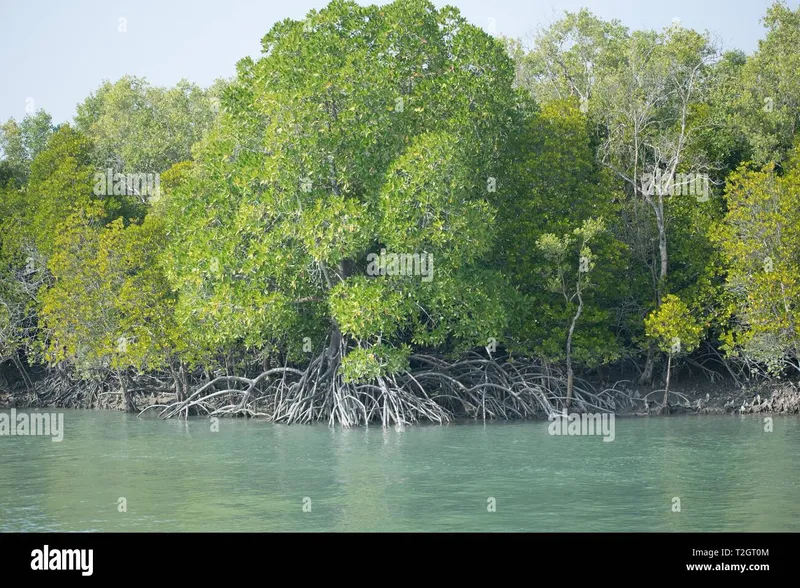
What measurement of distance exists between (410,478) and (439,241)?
6.72m

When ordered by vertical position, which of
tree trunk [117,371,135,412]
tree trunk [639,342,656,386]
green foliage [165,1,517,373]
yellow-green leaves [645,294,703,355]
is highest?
green foliage [165,1,517,373]

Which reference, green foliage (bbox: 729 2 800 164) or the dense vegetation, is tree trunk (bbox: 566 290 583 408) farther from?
green foliage (bbox: 729 2 800 164)

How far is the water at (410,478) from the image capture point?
14156 millimetres

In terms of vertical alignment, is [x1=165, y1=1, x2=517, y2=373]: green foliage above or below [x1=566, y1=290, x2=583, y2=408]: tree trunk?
above

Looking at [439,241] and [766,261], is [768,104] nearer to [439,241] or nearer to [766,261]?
[766,261]

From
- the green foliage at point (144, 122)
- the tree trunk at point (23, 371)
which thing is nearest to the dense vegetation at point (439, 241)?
the tree trunk at point (23, 371)

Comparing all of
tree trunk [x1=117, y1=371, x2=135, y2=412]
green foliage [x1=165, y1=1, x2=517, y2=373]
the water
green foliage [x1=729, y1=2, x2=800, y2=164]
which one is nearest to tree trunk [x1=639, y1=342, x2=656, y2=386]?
the water

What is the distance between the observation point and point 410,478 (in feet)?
56.7

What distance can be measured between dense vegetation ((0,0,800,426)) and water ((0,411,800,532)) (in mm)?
1944

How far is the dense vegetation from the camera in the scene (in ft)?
75.4

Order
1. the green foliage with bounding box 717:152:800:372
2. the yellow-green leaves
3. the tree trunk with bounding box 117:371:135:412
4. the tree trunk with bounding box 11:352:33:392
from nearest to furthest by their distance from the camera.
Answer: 1. the green foliage with bounding box 717:152:800:372
2. the yellow-green leaves
3. the tree trunk with bounding box 117:371:135:412
4. the tree trunk with bounding box 11:352:33:392
